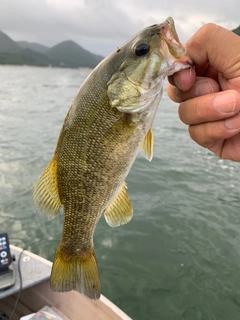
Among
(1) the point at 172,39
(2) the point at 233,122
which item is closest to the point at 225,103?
(2) the point at 233,122

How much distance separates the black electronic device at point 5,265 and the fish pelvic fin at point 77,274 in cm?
185

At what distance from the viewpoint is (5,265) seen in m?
4.00

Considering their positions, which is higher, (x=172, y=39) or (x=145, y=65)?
(x=172, y=39)

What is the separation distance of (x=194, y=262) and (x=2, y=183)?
624 centimetres

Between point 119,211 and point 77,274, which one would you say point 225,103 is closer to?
point 119,211

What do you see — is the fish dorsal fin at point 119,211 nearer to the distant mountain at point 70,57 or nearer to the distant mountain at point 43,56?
the distant mountain at point 43,56

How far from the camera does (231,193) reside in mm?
9891

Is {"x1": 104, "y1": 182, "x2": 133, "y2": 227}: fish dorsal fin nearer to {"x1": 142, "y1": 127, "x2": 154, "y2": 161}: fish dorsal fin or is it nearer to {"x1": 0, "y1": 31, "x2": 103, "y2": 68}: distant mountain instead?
{"x1": 142, "y1": 127, "x2": 154, "y2": 161}: fish dorsal fin

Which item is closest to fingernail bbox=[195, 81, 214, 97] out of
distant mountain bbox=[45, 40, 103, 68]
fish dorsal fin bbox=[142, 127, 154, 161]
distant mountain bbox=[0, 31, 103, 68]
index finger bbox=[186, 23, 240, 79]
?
index finger bbox=[186, 23, 240, 79]

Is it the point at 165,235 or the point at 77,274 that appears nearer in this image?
the point at 77,274

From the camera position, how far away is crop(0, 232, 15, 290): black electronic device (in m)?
3.98

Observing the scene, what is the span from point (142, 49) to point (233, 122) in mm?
743

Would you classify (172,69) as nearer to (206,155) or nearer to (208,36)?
(208,36)

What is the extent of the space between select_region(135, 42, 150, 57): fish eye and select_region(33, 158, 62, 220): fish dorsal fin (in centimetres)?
96
